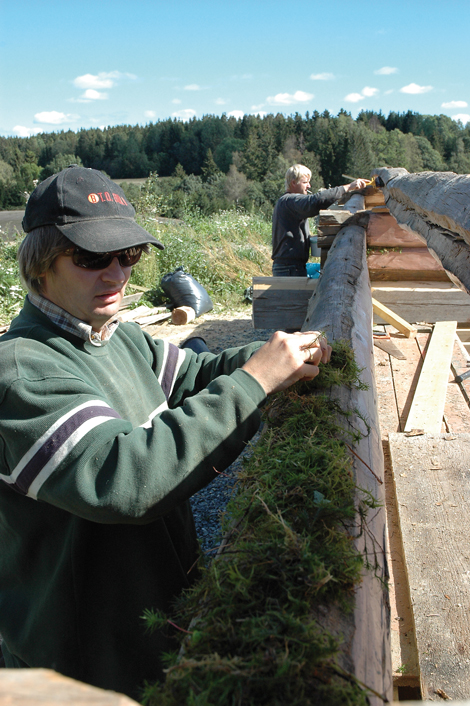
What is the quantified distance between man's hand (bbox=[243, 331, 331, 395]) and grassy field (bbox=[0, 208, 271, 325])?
8648 millimetres

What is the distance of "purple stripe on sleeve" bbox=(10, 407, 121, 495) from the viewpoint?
1180mm

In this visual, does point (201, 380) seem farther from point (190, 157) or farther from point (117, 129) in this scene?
point (117, 129)

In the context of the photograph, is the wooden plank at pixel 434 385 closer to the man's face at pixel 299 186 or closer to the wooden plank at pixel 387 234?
the wooden plank at pixel 387 234

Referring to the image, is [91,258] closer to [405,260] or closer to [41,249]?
[41,249]

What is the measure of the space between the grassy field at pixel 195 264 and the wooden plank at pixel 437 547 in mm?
8099

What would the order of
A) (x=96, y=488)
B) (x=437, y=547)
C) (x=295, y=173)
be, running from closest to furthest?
1. (x=96, y=488)
2. (x=437, y=547)
3. (x=295, y=173)

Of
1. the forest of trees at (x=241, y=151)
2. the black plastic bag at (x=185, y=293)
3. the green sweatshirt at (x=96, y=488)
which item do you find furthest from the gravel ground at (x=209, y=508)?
the forest of trees at (x=241, y=151)

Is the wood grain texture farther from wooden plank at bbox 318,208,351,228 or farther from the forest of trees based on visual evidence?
the forest of trees

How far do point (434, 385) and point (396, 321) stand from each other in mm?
1370

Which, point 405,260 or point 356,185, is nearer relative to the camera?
point 405,260

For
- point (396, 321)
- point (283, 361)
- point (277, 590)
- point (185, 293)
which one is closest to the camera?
point (277, 590)

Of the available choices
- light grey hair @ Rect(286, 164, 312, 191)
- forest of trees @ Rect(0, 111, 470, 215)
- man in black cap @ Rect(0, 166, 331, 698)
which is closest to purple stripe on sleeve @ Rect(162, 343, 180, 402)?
man in black cap @ Rect(0, 166, 331, 698)

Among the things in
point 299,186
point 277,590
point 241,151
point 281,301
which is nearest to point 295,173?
point 299,186

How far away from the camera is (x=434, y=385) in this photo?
3920mm
